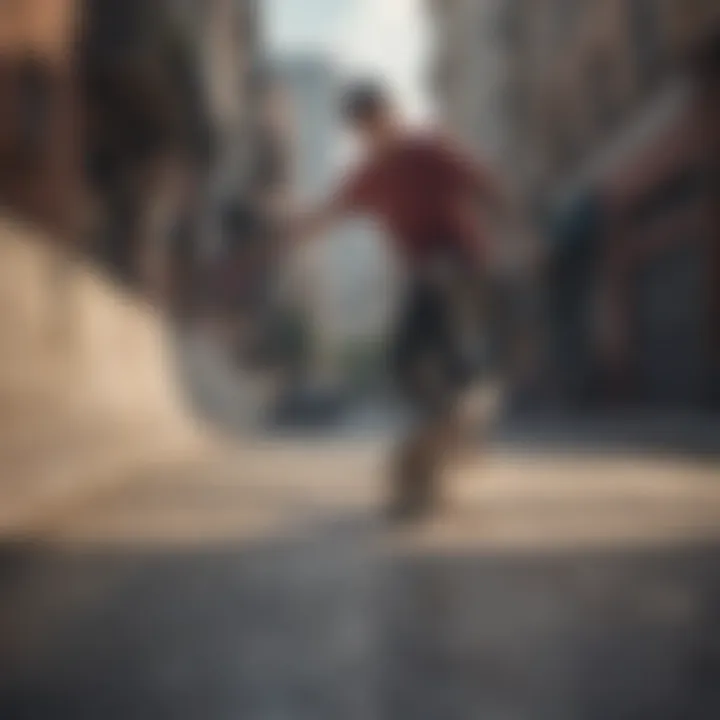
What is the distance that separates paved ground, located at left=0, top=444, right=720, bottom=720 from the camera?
17.4 inches

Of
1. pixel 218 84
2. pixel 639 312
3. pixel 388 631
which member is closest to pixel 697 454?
pixel 639 312

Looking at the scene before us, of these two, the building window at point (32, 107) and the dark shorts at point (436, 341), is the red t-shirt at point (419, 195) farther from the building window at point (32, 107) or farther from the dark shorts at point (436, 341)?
the building window at point (32, 107)

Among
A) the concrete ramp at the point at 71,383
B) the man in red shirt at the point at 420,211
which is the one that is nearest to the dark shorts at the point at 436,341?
the man in red shirt at the point at 420,211

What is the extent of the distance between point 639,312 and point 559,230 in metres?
0.07

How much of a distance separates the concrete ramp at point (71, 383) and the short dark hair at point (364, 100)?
0.43ft

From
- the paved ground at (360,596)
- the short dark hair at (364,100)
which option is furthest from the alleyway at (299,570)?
the short dark hair at (364,100)

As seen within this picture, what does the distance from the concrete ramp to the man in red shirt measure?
102 millimetres

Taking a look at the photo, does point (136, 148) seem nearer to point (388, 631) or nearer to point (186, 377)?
point (186, 377)

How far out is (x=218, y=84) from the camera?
462 mm

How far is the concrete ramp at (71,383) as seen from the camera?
471 millimetres

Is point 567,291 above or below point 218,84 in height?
below

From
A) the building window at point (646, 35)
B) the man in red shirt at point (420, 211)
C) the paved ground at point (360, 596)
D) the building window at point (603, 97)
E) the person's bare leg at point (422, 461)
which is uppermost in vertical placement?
the building window at point (646, 35)

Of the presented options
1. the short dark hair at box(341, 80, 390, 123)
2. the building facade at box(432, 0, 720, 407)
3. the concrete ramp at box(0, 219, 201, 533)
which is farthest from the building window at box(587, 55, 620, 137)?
the concrete ramp at box(0, 219, 201, 533)

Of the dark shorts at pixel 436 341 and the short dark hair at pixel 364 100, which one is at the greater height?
the short dark hair at pixel 364 100
